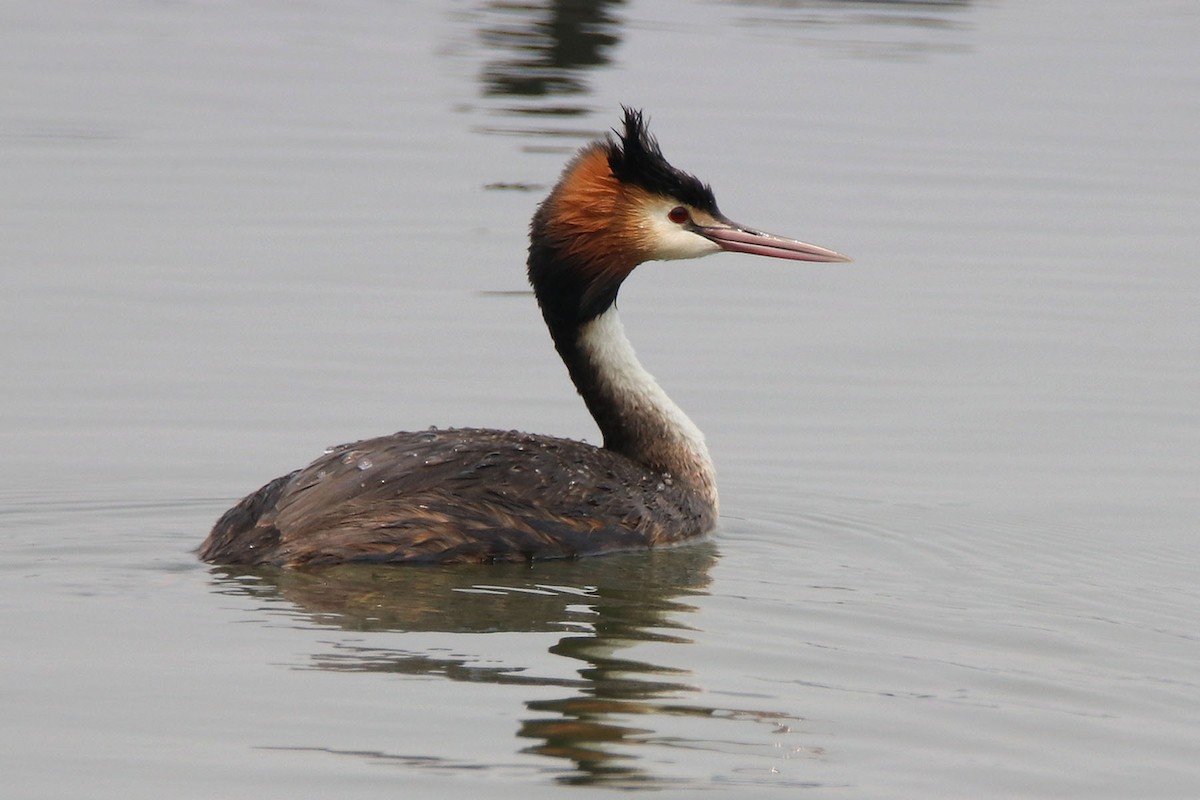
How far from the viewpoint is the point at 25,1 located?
26.7 m

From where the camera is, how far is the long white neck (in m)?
9.66

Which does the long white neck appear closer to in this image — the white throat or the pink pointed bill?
the white throat

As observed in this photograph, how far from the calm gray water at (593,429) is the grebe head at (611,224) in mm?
1225

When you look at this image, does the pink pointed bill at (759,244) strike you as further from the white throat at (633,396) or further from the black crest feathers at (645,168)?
the white throat at (633,396)

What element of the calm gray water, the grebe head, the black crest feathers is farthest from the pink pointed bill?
the calm gray water

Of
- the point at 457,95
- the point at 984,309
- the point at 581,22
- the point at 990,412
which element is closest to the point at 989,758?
the point at 990,412

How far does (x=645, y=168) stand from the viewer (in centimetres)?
952

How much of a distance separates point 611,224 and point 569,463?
1.17 meters

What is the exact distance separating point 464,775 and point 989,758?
62.9 inches

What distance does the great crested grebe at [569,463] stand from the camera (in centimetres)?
843

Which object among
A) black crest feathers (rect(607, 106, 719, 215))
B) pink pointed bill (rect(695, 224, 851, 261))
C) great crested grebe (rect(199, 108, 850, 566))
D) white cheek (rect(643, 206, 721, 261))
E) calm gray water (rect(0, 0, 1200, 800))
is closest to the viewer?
calm gray water (rect(0, 0, 1200, 800))

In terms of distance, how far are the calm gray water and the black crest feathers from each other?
1468 mm

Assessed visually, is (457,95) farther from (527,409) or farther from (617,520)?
(617,520)

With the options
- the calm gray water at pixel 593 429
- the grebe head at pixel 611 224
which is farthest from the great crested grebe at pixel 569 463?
the calm gray water at pixel 593 429
